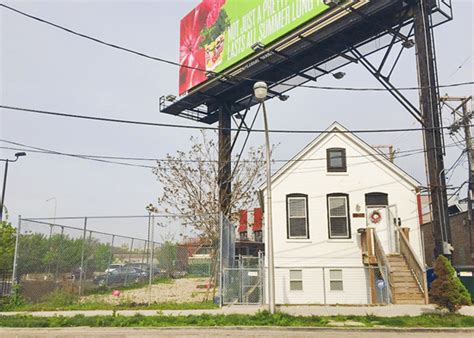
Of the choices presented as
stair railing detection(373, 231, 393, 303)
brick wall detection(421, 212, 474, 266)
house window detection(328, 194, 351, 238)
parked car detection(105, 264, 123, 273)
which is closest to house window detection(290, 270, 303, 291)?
house window detection(328, 194, 351, 238)

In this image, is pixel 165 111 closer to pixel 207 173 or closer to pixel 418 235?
pixel 207 173

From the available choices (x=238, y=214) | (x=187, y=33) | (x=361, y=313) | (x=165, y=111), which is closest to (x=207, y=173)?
(x=238, y=214)

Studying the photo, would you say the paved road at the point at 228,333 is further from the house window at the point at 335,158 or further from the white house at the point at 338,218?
the house window at the point at 335,158

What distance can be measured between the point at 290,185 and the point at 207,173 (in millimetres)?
3943

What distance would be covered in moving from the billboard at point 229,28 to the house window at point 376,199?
8972 millimetres

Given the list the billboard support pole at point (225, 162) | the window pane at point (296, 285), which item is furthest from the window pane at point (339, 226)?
the billboard support pole at point (225, 162)

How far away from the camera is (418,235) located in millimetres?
19281

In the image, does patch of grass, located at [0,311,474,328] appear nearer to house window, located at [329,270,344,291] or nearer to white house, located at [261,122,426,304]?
white house, located at [261,122,426,304]

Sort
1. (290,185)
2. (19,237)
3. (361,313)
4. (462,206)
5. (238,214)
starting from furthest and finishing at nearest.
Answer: (462,206)
(238,214)
(290,185)
(19,237)
(361,313)

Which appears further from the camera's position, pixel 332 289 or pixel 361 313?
pixel 332 289

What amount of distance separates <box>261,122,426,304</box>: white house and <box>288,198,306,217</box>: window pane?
0.05m

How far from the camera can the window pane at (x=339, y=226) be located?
1986 centimetres

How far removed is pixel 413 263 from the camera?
16.8m

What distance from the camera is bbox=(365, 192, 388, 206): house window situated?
1989 cm
